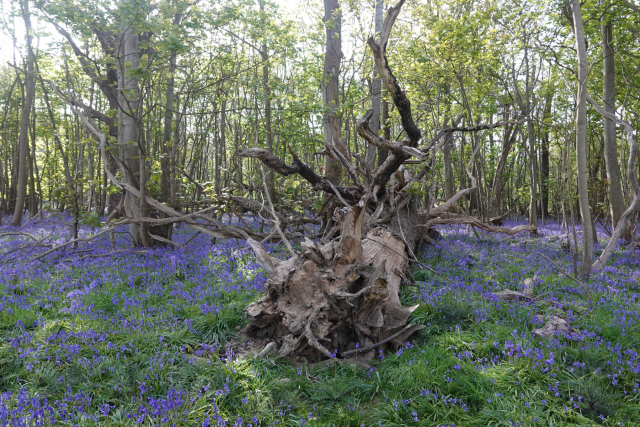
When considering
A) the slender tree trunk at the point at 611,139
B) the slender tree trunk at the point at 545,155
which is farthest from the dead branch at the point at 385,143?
the slender tree trunk at the point at 545,155

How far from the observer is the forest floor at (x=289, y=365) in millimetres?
3078

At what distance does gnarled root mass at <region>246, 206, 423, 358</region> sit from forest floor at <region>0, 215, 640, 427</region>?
0.81ft

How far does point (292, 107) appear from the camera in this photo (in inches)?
351

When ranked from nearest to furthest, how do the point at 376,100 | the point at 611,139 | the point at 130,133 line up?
1. the point at 130,133
2. the point at 611,139
3. the point at 376,100

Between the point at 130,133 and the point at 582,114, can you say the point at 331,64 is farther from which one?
the point at 582,114

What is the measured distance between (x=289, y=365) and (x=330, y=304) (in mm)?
770

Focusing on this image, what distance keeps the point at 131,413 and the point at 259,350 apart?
1.50 m

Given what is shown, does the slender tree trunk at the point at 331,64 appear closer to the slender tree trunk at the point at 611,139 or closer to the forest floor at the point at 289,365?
the forest floor at the point at 289,365

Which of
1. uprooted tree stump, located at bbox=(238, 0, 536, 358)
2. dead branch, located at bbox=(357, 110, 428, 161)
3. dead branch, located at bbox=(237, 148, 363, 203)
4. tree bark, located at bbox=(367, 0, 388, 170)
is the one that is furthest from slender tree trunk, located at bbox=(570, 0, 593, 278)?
tree bark, located at bbox=(367, 0, 388, 170)

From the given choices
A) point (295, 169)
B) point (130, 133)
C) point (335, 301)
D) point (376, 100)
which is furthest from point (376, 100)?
point (335, 301)

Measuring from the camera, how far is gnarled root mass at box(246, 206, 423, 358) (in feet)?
13.5

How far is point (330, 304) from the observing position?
4191 mm

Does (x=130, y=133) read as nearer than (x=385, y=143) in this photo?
No

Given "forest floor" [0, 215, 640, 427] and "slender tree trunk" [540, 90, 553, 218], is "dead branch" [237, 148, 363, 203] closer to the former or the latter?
"forest floor" [0, 215, 640, 427]
